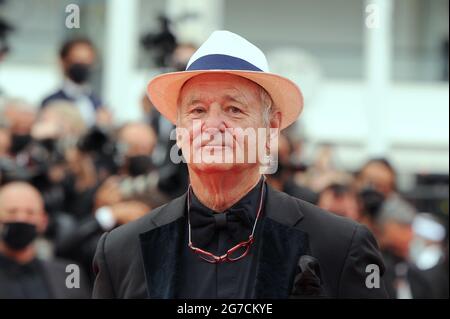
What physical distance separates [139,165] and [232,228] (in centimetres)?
390

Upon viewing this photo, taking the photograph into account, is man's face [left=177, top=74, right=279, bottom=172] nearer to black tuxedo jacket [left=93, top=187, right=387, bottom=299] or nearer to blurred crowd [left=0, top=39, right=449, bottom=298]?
black tuxedo jacket [left=93, top=187, right=387, bottom=299]

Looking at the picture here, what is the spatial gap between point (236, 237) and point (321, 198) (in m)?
3.47

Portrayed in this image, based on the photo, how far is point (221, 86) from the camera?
348 centimetres

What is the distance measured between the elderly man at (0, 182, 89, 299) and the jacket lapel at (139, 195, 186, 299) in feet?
8.87

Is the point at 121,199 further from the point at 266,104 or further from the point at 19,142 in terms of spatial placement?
the point at 266,104

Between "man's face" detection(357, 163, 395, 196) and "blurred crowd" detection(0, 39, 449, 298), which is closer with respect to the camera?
"blurred crowd" detection(0, 39, 449, 298)

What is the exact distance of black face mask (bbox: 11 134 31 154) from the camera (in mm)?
7934

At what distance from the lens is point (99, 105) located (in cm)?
933

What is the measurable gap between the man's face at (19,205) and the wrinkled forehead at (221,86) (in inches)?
121

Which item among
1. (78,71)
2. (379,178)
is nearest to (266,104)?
(379,178)

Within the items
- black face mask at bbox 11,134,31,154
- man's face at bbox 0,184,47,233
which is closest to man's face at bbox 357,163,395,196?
black face mask at bbox 11,134,31,154
